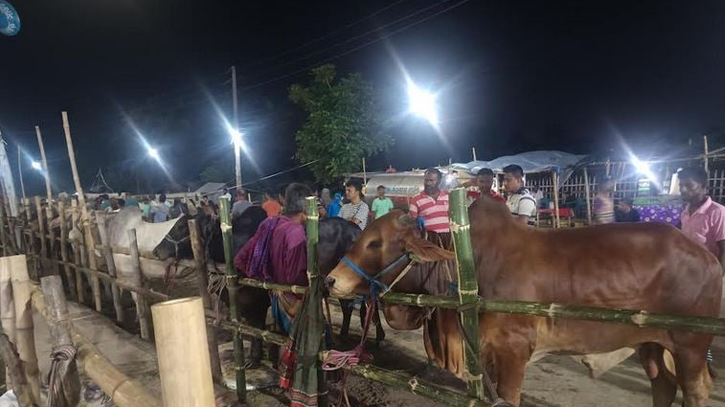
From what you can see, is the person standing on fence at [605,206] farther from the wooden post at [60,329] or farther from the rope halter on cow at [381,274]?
the wooden post at [60,329]

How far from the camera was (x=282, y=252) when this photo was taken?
438 centimetres

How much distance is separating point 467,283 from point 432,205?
10.0ft

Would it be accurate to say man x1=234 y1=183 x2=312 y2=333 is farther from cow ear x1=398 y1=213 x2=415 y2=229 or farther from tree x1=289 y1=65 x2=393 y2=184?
tree x1=289 y1=65 x2=393 y2=184

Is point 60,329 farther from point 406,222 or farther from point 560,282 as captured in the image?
point 560,282

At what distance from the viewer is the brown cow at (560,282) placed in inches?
112

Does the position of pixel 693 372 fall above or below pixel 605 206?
below

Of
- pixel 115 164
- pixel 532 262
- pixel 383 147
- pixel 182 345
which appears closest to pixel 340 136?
pixel 383 147

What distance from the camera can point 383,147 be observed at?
2191cm

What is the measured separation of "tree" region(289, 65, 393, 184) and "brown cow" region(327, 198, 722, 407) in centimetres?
1766

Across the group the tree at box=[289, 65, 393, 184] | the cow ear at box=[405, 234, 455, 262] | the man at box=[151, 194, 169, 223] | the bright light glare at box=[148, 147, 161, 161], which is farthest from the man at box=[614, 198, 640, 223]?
the bright light glare at box=[148, 147, 161, 161]

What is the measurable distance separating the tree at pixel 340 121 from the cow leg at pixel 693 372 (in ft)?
59.7

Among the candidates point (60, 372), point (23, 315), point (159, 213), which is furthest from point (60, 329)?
point (159, 213)

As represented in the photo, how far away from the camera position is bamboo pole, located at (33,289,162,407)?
1.91 metres

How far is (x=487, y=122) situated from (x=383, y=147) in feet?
27.8
